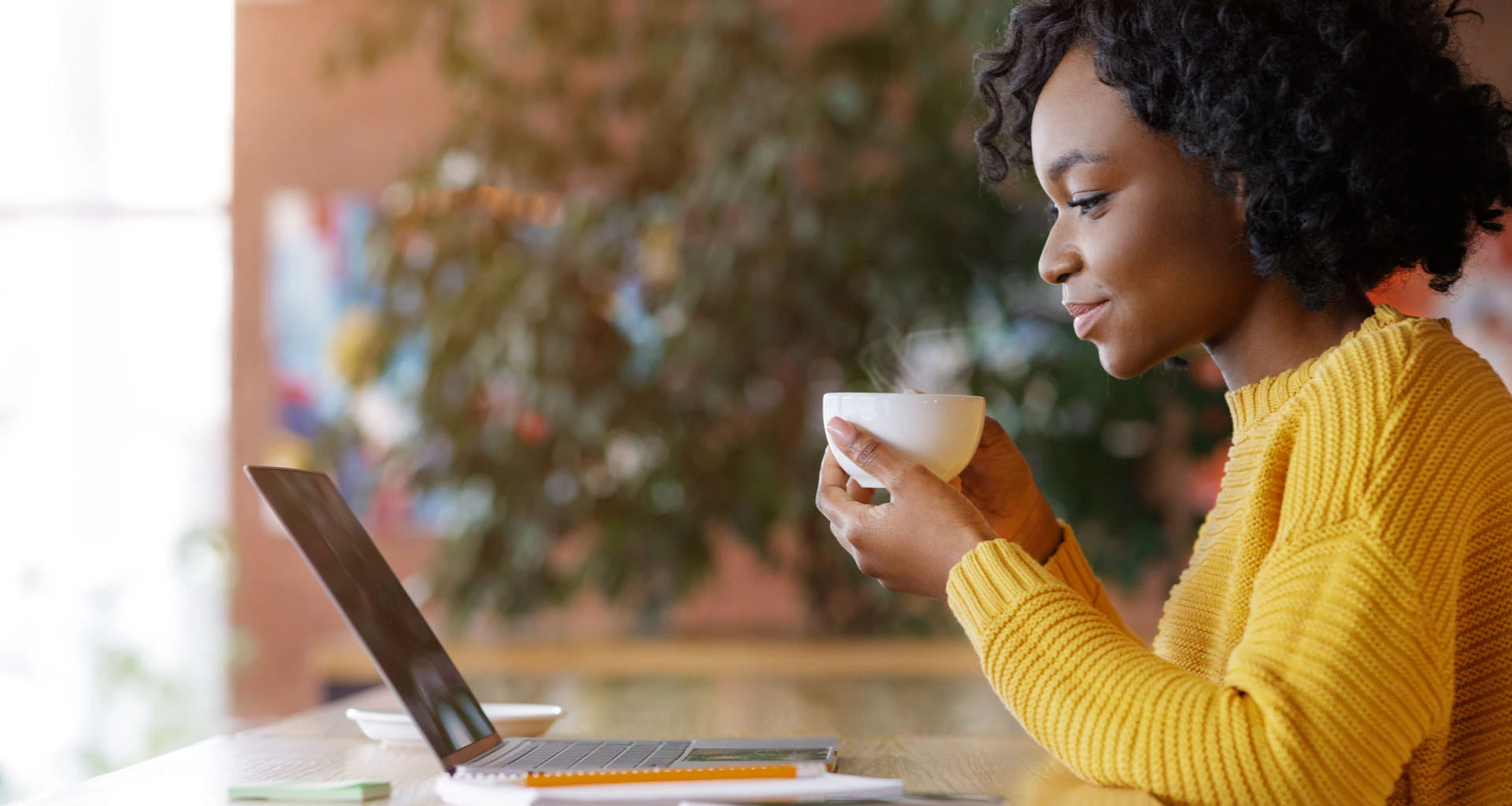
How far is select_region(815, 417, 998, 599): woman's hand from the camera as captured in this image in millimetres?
786

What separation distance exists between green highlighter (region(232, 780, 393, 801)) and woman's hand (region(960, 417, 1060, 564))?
0.51 metres

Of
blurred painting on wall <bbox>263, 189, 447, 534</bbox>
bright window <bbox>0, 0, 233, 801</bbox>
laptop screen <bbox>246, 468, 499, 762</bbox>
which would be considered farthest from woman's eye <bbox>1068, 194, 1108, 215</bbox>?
bright window <bbox>0, 0, 233, 801</bbox>

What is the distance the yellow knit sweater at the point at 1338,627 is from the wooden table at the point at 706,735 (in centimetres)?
5

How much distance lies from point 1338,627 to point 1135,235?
0.28 metres

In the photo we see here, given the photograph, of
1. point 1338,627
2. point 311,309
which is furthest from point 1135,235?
point 311,309

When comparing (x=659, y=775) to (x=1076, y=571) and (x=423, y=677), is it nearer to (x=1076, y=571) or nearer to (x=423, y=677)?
(x=423, y=677)

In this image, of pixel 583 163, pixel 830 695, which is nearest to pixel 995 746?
pixel 830 695

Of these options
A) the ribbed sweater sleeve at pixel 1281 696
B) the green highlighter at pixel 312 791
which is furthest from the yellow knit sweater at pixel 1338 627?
the green highlighter at pixel 312 791

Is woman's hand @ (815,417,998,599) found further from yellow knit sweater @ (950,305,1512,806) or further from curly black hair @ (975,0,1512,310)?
curly black hair @ (975,0,1512,310)

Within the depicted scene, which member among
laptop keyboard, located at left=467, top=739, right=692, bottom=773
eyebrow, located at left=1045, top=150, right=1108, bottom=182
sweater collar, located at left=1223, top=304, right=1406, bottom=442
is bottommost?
laptop keyboard, located at left=467, top=739, right=692, bottom=773

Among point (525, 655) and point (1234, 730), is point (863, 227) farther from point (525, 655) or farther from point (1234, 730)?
point (1234, 730)

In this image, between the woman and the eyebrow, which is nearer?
the woman

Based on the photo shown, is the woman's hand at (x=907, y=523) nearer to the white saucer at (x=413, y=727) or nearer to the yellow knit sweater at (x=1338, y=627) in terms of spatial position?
the yellow knit sweater at (x=1338, y=627)

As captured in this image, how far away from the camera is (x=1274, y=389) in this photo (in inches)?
34.9
